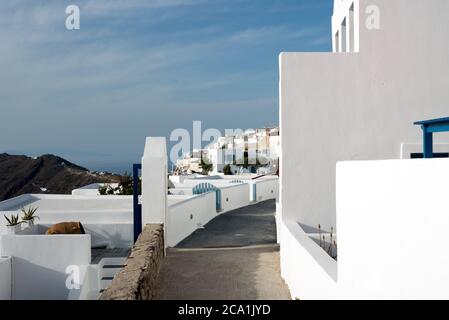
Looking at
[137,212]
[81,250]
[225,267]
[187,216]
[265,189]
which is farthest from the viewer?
[265,189]

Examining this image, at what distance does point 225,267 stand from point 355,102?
14.5ft

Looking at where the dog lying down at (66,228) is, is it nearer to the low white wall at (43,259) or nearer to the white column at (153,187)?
the low white wall at (43,259)

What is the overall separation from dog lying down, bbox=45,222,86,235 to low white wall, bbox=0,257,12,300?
1327 millimetres

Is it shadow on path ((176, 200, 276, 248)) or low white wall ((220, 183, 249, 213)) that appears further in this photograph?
low white wall ((220, 183, 249, 213))

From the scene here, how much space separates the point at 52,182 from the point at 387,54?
52975 mm

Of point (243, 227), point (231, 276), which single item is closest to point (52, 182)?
point (243, 227)

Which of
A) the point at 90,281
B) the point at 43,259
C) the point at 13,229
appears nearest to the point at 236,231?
the point at 90,281

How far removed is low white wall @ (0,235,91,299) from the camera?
11898 millimetres

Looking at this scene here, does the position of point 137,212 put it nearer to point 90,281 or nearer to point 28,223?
point 90,281

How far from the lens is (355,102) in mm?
9828

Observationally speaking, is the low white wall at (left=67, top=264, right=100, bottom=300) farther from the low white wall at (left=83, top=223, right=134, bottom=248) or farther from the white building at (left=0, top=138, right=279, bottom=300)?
the low white wall at (left=83, top=223, right=134, bottom=248)

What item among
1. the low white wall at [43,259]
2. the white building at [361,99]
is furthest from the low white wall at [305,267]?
the low white wall at [43,259]

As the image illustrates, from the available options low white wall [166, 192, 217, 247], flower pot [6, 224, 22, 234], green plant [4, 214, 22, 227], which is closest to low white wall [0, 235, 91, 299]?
flower pot [6, 224, 22, 234]

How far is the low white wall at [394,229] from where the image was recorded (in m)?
3.17
